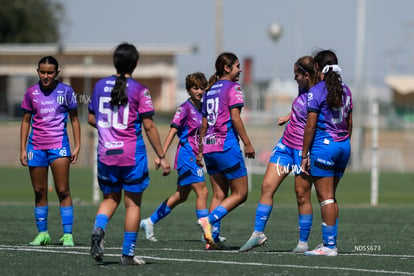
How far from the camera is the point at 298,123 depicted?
11.2 m

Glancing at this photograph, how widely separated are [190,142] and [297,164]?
6.80 ft

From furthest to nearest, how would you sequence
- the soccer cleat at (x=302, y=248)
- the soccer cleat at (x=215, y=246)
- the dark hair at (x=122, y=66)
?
the soccer cleat at (x=215, y=246), the soccer cleat at (x=302, y=248), the dark hair at (x=122, y=66)

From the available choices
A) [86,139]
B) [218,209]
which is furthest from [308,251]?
[86,139]

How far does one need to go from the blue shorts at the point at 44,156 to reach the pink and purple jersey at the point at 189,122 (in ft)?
5.58

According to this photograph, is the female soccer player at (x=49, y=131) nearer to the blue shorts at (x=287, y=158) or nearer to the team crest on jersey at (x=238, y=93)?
the team crest on jersey at (x=238, y=93)

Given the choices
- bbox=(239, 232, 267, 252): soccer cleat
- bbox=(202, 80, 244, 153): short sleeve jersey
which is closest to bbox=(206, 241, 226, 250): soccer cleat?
bbox=(239, 232, 267, 252): soccer cleat

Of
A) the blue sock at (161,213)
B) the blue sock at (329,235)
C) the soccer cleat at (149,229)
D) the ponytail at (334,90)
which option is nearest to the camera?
the ponytail at (334,90)

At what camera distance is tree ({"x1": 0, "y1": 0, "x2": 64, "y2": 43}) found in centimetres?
6162

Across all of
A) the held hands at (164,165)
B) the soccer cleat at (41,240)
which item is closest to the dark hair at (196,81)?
the soccer cleat at (41,240)

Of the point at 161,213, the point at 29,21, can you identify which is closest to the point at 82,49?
the point at 29,21

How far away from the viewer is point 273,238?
1316cm

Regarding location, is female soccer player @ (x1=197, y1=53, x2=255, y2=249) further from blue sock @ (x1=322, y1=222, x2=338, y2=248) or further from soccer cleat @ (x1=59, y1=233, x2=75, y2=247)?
soccer cleat @ (x1=59, y1=233, x2=75, y2=247)

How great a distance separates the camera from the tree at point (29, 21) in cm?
6162

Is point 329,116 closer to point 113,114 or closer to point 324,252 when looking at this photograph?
point 324,252
